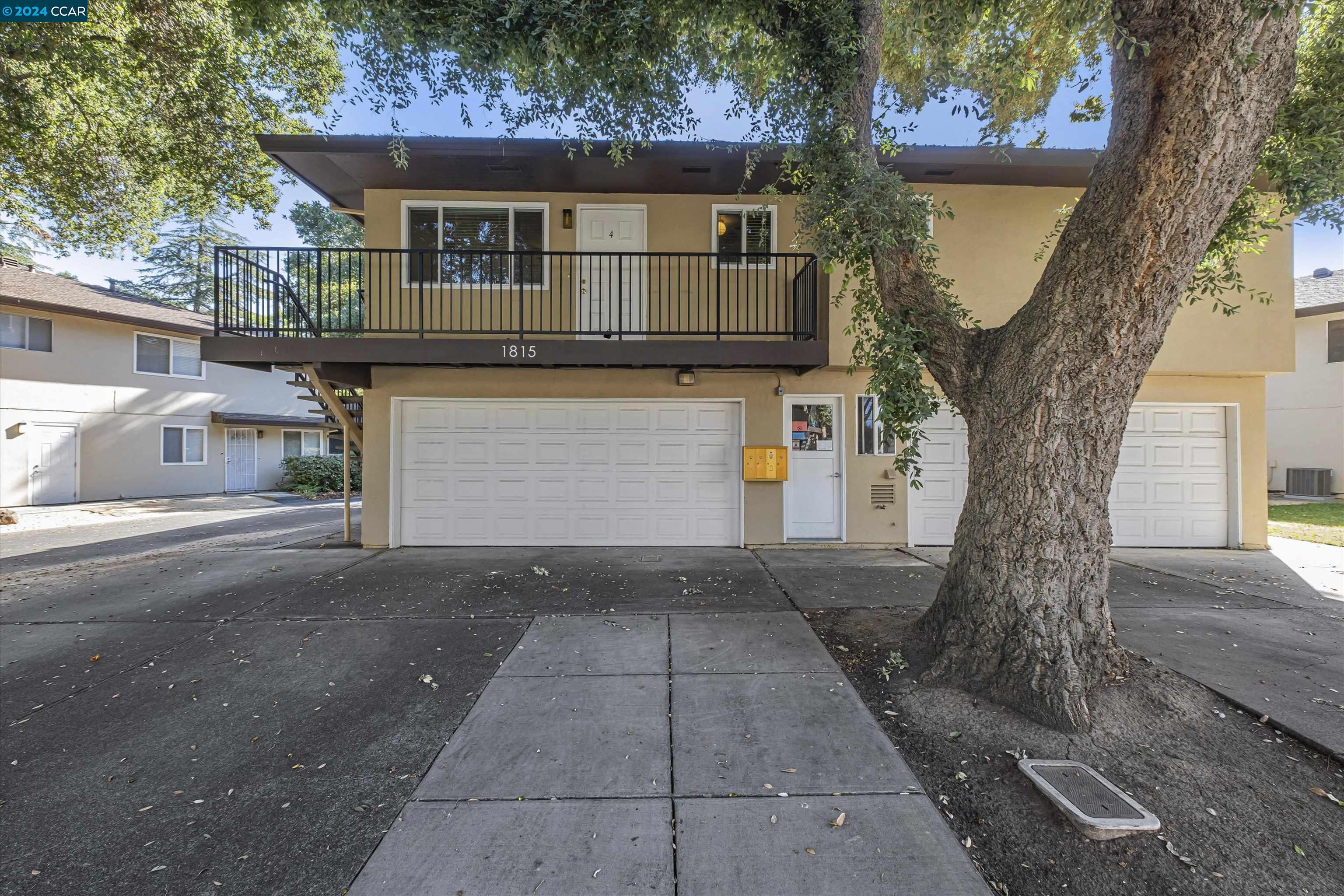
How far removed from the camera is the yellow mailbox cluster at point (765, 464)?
7184 millimetres

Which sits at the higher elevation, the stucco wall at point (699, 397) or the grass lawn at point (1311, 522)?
the stucco wall at point (699, 397)

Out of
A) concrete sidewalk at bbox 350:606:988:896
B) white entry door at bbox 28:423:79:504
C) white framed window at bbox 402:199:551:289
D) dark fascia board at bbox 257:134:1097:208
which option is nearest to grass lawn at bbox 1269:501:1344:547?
dark fascia board at bbox 257:134:1097:208

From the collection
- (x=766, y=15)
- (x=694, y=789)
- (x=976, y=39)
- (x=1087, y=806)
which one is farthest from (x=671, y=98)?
(x=1087, y=806)

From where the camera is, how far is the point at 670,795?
2373mm

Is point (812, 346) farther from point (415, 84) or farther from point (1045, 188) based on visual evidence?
point (415, 84)

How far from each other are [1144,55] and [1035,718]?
12.2 ft

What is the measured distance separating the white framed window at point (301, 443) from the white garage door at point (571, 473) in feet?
46.5

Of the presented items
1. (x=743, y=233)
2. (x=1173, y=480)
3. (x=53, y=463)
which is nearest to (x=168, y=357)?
(x=53, y=463)

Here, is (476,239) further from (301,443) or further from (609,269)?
(301,443)

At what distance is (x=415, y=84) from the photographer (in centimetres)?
468

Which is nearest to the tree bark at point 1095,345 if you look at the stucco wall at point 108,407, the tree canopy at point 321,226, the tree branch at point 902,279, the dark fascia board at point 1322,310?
the tree branch at point 902,279

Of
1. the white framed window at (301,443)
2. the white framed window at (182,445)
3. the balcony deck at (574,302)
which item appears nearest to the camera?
the balcony deck at (574,302)

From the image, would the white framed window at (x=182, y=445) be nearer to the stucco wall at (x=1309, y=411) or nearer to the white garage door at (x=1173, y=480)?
the white garage door at (x=1173, y=480)

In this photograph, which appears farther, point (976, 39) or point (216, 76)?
point (216, 76)
